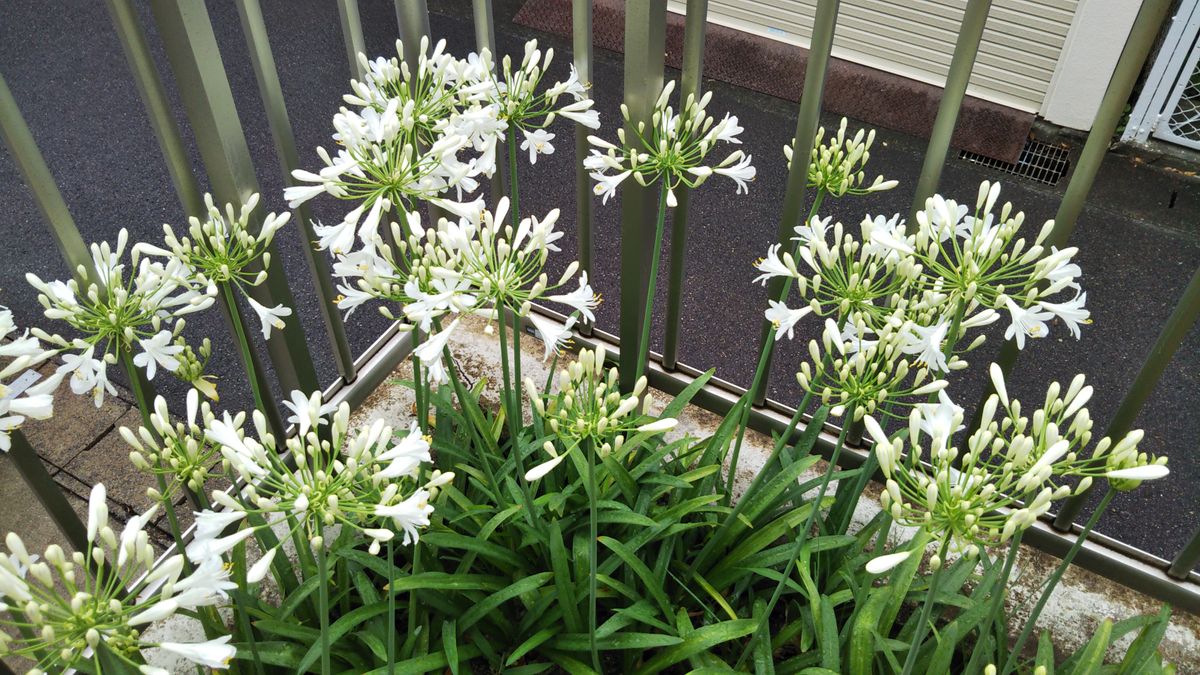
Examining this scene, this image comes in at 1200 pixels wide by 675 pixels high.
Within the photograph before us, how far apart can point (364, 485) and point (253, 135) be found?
3.98 meters

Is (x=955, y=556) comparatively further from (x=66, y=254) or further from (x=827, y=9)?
(x=66, y=254)

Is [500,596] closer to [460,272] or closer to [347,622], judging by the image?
[347,622]

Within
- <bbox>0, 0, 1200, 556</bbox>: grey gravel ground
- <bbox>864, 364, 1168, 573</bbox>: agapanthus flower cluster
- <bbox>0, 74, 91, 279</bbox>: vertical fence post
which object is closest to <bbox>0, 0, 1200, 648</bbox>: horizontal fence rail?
<bbox>0, 74, 91, 279</bbox>: vertical fence post

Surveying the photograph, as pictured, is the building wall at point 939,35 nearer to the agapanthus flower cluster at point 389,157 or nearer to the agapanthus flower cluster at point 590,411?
the agapanthus flower cluster at point 389,157

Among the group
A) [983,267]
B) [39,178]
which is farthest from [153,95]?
[983,267]

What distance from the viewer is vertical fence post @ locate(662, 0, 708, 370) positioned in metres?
1.93

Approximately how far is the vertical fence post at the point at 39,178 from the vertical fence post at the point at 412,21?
2.45ft

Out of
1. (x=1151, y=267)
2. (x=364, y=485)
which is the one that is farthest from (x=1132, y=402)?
(x=1151, y=267)

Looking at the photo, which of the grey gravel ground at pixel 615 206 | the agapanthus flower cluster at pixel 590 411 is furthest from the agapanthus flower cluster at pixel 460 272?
the grey gravel ground at pixel 615 206

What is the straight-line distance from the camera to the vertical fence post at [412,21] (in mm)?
2117

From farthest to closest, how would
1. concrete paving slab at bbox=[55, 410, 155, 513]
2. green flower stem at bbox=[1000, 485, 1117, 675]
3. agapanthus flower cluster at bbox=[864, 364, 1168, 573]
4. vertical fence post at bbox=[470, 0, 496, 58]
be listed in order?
concrete paving slab at bbox=[55, 410, 155, 513] → vertical fence post at bbox=[470, 0, 496, 58] → green flower stem at bbox=[1000, 485, 1117, 675] → agapanthus flower cluster at bbox=[864, 364, 1168, 573]

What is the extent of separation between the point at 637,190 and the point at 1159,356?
1.07m

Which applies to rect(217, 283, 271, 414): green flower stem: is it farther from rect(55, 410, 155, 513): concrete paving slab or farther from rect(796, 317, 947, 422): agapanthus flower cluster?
rect(55, 410, 155, 513): concrete paving slab

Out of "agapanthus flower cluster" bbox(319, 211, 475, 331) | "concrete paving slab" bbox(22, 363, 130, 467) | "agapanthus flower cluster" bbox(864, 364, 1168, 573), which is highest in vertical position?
"agapanthus flower cluster" bbox(319, 211, 475, 331)
